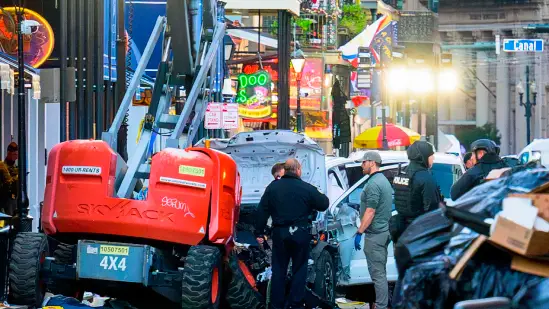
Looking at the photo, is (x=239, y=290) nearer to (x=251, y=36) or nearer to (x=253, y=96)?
(x=253, y=96)

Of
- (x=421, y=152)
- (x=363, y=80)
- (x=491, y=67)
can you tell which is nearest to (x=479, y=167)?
(x=421, y=152)

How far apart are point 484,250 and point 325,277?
8.03 m

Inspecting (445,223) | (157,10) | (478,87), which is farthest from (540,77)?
(445,223)

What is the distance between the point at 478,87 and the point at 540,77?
23.3 feet

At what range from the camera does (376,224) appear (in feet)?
52.3

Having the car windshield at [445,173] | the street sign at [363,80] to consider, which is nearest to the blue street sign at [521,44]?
the street sign at [363,80]

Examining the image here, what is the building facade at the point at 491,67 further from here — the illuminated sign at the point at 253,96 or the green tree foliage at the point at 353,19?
the illuminated sign at the point at 253,96

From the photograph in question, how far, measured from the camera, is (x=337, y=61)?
58.6 meters

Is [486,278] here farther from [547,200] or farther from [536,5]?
[536,5]

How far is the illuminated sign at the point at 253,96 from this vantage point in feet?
139

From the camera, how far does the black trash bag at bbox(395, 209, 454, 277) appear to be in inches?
326

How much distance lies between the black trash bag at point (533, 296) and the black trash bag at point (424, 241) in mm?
656

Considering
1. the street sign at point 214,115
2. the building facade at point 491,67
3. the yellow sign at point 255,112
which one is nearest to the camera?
the street sign at point 214,115

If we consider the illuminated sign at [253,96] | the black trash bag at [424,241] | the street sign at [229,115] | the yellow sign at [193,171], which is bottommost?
the black trash bag at [424,241]
